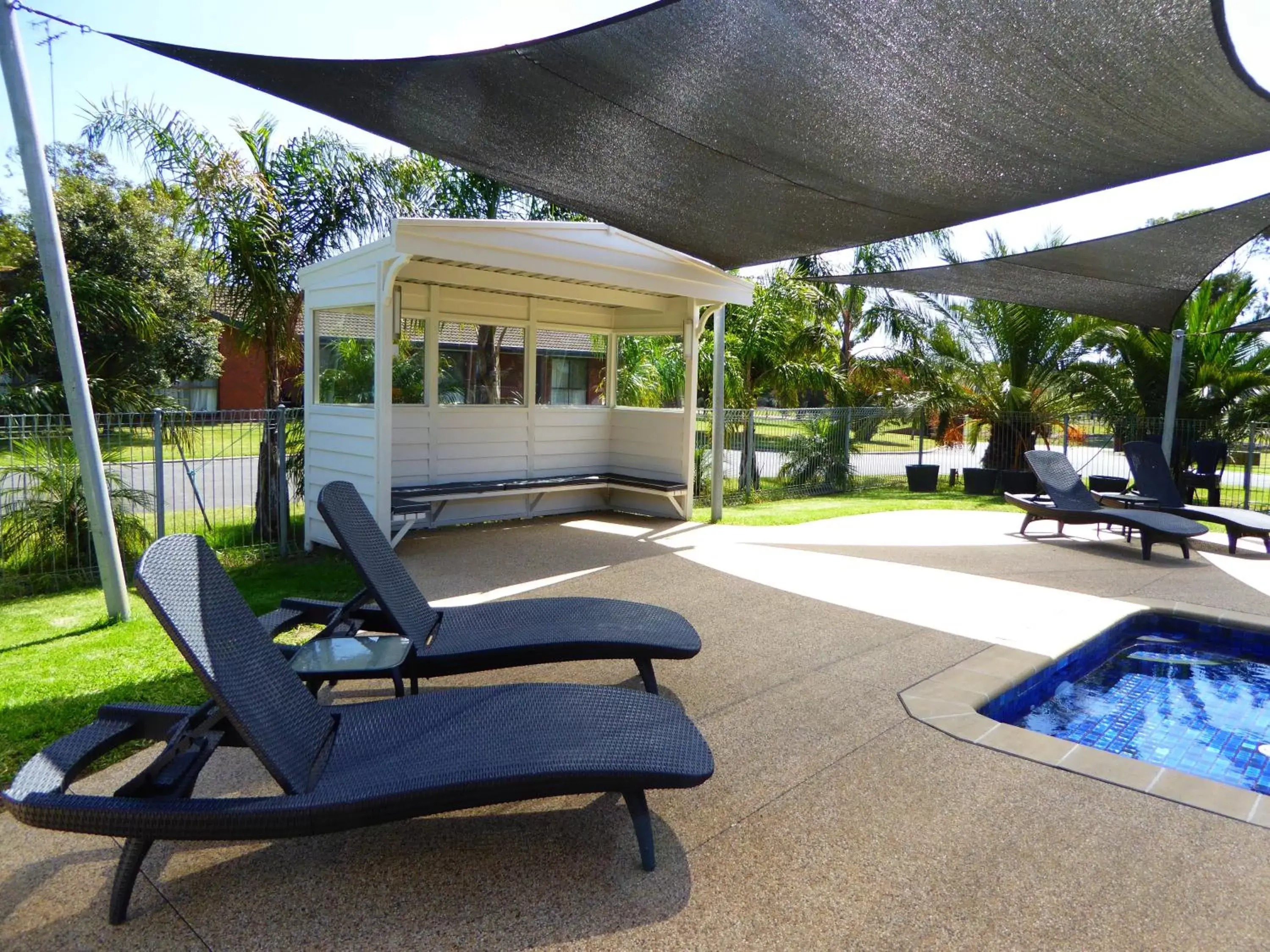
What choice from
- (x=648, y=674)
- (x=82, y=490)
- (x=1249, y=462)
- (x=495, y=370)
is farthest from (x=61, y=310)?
(x=1249, y=462)

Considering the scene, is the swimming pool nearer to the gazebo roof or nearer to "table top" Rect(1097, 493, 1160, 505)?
"table top" Rect(1097, 493, 1160, 505)

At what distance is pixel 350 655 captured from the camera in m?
4.00

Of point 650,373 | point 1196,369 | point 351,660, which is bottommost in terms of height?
point 351,660

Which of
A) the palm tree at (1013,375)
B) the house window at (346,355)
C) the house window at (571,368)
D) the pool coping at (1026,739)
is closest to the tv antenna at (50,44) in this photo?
the house window at (346,355)

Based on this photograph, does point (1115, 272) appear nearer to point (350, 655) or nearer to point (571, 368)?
point (571, 368)

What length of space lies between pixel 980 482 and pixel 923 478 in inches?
39.6

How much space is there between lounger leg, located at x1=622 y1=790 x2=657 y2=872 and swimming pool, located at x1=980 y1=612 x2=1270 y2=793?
238cm

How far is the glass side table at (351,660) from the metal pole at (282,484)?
14.5 ft

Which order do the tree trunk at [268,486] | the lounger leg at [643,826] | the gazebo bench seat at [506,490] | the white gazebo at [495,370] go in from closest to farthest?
the lounger leg at [643,826]
the white gazebo at [495,370]
the gazebo bench seat at [506,490]
the tree trunk at [268,486]

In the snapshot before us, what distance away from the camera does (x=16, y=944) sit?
251cm

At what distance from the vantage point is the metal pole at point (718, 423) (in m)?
10.5

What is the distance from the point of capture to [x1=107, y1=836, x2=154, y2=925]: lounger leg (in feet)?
8.52

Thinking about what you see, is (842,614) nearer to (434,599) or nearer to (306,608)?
(434,599)

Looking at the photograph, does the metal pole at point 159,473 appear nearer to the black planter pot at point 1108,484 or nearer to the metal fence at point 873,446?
the metal fence at point 873,446
